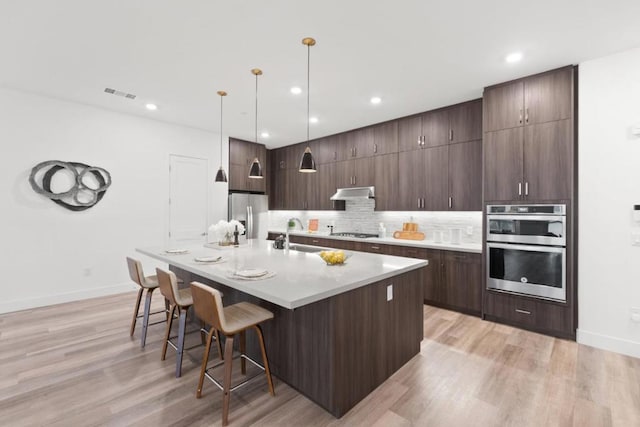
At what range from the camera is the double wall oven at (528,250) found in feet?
10.3

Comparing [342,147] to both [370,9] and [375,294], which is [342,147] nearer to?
[370,9]

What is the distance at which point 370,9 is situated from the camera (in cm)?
227

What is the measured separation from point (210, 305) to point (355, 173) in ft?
13.6

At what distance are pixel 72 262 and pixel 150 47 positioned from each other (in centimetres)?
347

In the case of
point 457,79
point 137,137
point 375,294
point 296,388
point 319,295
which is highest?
point 457,79

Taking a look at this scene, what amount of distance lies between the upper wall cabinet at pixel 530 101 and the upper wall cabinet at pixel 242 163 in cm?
469

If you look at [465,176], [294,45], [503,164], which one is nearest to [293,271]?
[294,45]

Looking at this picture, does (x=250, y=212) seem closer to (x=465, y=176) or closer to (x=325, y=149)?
(x=325, y=149)

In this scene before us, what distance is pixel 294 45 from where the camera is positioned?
2777 millimetres

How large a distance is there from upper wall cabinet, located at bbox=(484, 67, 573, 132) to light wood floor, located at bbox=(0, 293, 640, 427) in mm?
2405

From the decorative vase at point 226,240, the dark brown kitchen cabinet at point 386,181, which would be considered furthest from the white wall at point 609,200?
the decorative vase at point 226,240

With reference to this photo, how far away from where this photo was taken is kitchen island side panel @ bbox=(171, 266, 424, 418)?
193 cm

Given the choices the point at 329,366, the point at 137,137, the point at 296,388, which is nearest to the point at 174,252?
the point at 296,388

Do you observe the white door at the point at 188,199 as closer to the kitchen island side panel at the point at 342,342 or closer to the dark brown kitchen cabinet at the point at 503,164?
the kitchen island side panel at the point at 342,342
